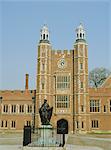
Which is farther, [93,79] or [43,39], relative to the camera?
[93,79]

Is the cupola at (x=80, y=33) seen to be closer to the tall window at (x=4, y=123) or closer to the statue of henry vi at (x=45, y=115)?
the tall window at (x=4, y=123)

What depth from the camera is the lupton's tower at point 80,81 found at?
42906 mm

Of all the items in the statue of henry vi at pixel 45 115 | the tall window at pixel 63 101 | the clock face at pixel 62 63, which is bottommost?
the statue of henry vi at pixel 45 115

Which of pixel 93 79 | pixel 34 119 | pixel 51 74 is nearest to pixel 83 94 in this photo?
pixel 51 74

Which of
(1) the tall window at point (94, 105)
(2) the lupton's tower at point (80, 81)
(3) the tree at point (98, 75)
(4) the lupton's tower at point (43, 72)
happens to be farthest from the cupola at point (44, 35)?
(3) the tree at point (98, 75)

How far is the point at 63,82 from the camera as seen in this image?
44.8 metres

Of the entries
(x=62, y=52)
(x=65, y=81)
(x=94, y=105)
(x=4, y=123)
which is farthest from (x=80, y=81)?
(x=4, y=123)

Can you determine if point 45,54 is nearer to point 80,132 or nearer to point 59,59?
point 59,59

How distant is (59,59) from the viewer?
4578 cm

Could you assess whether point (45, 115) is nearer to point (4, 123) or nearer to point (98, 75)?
point (4, 123)

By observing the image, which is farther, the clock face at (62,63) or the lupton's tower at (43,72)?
the clock face at (62,63)

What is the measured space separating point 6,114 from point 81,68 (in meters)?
13.8

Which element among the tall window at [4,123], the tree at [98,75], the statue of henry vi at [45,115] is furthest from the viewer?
the tree at [98,75]

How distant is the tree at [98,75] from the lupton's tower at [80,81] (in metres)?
16.1
